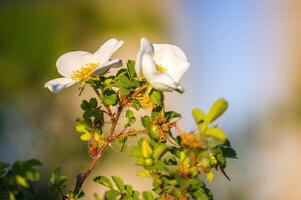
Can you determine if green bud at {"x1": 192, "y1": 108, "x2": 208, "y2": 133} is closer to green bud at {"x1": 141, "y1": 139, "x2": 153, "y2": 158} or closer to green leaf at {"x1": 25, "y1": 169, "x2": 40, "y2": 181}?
green bud at {"x1": 141, "y1": 139, "x2": 153, "y2": 158}

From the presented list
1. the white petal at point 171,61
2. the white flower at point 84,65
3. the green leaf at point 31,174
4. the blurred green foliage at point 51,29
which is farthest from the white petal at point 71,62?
the blurred green foliage at point 51,29

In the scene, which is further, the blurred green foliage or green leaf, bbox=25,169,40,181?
the blurred green foliage

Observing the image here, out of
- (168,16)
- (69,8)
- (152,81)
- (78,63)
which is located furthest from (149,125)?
(168,16)

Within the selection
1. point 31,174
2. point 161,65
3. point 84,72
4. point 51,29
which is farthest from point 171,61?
point 51,29

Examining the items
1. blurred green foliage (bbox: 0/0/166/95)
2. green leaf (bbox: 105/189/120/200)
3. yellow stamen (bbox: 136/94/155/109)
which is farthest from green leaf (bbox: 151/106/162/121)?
blurred green foliage (bbox: 0/0/166/95)

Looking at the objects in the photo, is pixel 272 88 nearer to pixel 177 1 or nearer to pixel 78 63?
pixel 177 1

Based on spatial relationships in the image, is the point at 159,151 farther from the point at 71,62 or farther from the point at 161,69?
the point at 71,62
